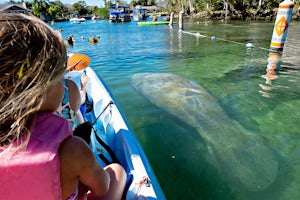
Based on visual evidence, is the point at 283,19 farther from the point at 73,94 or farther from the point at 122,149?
the point at 73,94

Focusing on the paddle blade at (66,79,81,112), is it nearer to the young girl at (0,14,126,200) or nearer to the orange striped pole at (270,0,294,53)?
→ the young girl at (0,14,126,200)

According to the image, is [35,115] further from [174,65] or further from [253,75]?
[174,65]

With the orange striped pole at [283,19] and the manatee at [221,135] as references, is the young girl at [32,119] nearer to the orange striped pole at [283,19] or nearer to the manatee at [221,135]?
the manatee at [221,135]

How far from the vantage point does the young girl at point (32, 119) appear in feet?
2.72

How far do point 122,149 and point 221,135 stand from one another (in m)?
1.68

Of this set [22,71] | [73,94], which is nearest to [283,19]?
[73,94]

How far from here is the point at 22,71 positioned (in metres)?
0.83

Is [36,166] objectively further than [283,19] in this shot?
No

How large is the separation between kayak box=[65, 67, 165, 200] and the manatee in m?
1.23

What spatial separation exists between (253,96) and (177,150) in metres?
2.63

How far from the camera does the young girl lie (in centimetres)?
83

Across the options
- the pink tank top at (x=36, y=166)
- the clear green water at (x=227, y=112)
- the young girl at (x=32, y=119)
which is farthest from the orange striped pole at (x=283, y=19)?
the pink tank top at (x=36, y=166)

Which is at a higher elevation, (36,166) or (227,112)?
(36,166)

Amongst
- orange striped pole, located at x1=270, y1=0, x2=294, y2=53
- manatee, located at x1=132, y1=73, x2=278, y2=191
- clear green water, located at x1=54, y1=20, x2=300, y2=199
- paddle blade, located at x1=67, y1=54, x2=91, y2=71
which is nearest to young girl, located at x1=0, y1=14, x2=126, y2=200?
clear green water, located at x1=54, y1=20, x2=300, y2=199
